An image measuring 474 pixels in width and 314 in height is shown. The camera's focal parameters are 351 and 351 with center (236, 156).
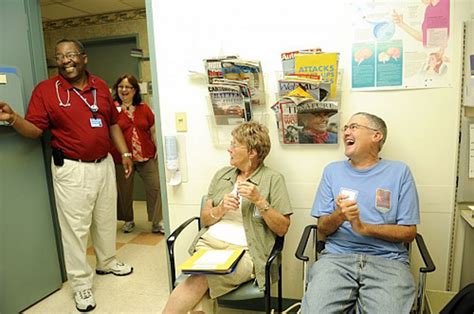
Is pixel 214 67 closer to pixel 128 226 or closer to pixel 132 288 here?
pixel 132 288

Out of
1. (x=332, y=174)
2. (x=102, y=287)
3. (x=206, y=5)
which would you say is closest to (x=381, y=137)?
(x=332, y=174)

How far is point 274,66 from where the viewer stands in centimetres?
→ 196

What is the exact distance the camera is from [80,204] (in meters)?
2.28

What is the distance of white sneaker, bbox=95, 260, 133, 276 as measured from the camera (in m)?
2.73

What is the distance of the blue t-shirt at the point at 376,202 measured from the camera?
1.64 metres

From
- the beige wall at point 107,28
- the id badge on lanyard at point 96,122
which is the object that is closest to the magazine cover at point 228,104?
the id badge on lanyard at point 96,122

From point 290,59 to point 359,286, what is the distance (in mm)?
1154

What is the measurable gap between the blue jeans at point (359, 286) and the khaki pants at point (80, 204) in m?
1.51

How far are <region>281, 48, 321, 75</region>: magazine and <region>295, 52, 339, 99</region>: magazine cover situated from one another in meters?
0.03

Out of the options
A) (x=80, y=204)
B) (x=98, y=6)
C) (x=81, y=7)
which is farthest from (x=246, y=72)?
(x=81, y=7)

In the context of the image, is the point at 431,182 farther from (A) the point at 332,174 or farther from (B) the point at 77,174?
(B) the point at 77,174

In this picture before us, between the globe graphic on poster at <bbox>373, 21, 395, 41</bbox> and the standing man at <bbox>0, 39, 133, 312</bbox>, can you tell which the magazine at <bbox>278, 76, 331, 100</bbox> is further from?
the standing man at <bbox>0, 39, 133, 312</bbox>

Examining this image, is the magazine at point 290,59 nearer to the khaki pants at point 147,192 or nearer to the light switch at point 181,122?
the light switch at point 181,122

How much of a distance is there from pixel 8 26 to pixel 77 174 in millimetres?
1009
